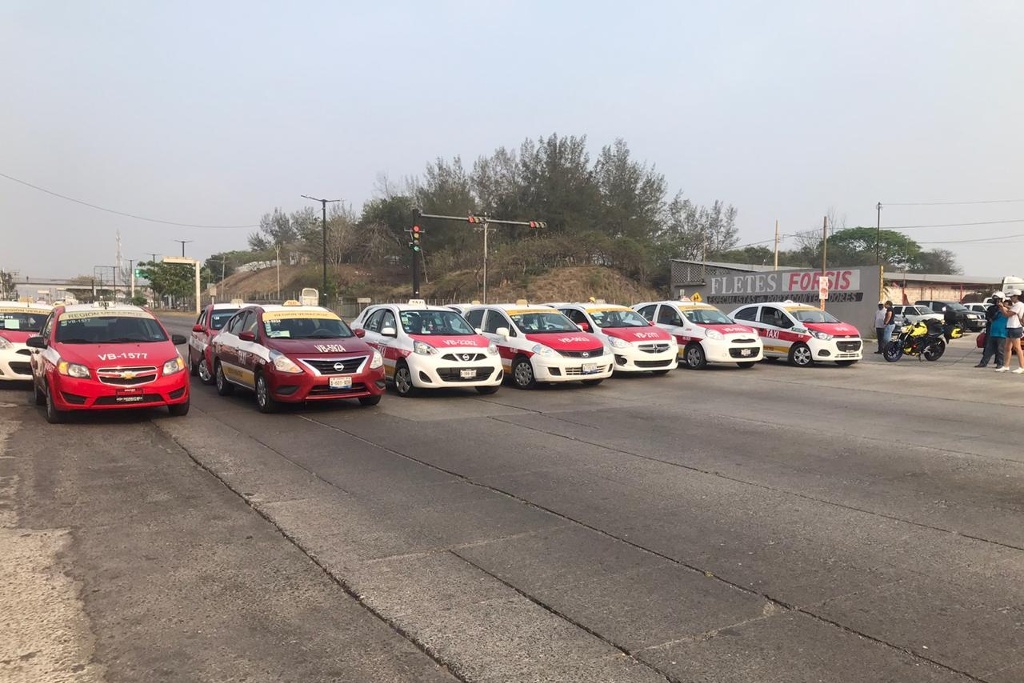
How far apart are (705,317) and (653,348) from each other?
12.3 ft

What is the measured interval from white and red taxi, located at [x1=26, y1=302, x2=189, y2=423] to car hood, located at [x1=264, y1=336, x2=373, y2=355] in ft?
4.53

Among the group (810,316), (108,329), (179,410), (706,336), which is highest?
(810,316)

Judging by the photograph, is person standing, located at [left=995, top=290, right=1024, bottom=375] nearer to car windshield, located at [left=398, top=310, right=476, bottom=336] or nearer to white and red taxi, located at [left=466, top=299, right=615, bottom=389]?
white and red taxi, located at [left=466, top=299, right=615, bottom=389]

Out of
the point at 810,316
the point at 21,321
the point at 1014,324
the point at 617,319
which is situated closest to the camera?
the point at 21,321

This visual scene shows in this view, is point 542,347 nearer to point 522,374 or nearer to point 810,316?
point 522,374

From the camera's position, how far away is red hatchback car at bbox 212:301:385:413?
10.9 meters

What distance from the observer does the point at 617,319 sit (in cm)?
1769

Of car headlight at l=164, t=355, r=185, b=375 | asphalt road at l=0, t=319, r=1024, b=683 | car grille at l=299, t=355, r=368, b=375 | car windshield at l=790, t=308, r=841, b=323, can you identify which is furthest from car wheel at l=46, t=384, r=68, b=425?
car windshield at l=790, t=308, r=841, b=323

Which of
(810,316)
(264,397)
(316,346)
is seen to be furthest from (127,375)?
(810,316)

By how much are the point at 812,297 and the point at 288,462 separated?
30.6 meters

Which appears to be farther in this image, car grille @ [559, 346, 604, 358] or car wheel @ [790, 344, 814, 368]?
car wheel @ [790, 344, 814, 368]

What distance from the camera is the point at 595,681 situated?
3428mm

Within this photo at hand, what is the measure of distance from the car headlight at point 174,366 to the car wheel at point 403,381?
147 inches

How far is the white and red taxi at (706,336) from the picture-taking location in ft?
60.9
